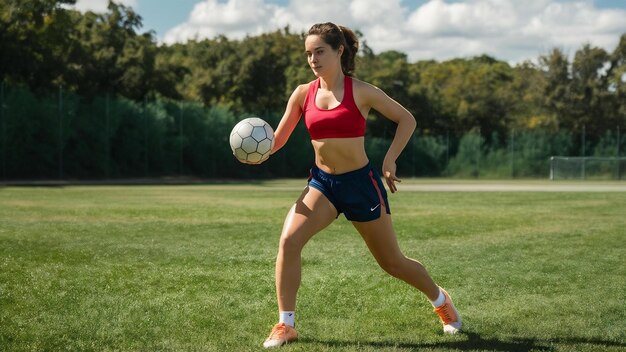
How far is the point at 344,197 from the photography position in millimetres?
5777

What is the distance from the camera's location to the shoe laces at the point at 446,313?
20.6ft

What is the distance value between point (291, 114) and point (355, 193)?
80 centimetres

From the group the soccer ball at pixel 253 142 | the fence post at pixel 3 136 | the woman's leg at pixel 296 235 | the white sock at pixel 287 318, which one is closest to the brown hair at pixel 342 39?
the soccer ball at pixel 253 142

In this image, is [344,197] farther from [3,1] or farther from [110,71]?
[110,71]

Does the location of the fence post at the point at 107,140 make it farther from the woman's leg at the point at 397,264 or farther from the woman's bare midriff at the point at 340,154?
the woman's bare midriff at the point at 340,154

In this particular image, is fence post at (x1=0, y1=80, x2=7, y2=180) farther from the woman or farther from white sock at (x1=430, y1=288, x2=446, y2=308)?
white sock at (x1=430, y1=288, x2=446, y2=308)

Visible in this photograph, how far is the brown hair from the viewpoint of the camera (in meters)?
5.77

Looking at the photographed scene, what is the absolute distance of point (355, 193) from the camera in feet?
18.9

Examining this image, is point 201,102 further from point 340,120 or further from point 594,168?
point 340,120

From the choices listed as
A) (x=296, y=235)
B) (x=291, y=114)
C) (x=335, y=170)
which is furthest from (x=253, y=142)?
(x=296, y=235)

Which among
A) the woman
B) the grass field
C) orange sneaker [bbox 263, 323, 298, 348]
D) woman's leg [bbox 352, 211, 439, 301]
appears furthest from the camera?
the grass field

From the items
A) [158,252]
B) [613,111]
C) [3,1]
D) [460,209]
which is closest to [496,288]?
[158,252]

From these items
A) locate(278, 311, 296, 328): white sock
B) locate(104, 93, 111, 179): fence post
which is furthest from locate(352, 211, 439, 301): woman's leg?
locate(104, 93, 111, 179): fence post

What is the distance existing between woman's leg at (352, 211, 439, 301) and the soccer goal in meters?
40.4
